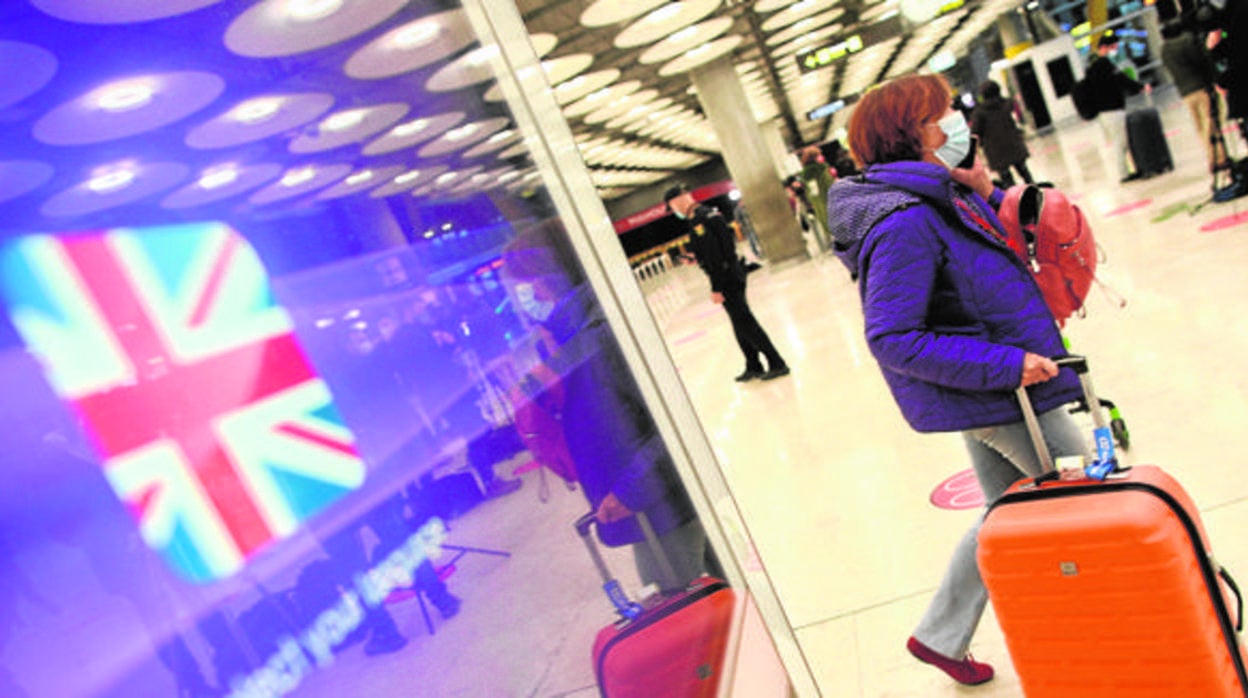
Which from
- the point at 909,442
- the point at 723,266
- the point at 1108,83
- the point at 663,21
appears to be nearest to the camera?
the point at 909,442

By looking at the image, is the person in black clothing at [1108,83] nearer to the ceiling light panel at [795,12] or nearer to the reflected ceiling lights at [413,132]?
the ceiling light panel at [795,12]

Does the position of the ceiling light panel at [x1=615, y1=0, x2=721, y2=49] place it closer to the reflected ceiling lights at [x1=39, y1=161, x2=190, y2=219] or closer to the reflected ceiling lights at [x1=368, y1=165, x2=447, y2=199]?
Result: the reflected ceiling lights at [x1=368, y1=165, x2=447, y2=199]

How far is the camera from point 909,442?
12.6 ft

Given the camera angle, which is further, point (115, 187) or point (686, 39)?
point (686, 39)

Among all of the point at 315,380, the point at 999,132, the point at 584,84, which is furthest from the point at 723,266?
the point at 584,84

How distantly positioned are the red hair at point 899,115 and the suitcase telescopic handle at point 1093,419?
A: 23.5 inches

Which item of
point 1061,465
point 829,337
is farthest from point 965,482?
point 829,337

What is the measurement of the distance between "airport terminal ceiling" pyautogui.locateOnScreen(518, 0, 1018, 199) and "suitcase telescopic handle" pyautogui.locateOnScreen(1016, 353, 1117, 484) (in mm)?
1531

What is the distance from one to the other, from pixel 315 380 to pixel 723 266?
5.20 metres

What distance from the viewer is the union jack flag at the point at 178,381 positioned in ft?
2.85

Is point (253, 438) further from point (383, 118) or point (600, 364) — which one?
point (383, 118)

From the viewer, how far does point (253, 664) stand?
109cm

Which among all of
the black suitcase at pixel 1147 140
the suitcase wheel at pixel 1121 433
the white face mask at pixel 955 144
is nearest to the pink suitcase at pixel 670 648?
the white face mask at pixel 955 144

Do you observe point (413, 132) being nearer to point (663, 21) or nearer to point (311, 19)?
point (311, 19)
